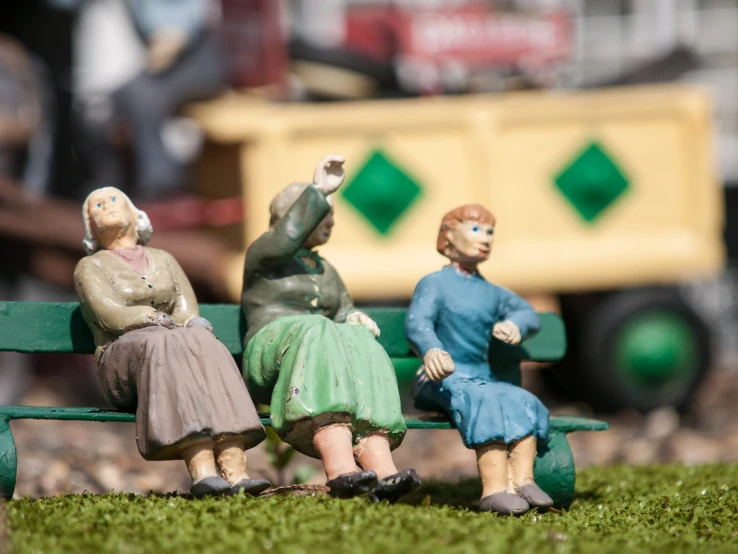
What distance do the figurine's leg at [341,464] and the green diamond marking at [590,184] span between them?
4.19 meters

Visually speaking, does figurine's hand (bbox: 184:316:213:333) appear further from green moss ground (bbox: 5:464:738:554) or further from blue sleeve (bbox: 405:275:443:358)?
blue sleeve (bbox: 405:275:443:358)

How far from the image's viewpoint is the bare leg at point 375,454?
3.62 metres

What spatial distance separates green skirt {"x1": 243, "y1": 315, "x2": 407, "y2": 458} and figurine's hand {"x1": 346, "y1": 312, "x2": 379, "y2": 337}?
8cm

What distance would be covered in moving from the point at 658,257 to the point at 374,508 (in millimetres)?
4466

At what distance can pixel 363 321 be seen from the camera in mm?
3916

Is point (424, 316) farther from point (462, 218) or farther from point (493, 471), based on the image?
point (493, 471)

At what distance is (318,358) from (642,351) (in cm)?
428

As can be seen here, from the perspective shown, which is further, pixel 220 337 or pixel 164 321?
pixel 220 337

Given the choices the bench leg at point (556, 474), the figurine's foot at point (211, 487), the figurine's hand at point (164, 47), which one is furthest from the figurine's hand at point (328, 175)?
the figurine's hand at point (164, 47)

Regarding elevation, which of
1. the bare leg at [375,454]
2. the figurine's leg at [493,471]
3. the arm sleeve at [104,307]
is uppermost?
the arm sleeve at [104,307]

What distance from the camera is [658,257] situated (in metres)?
7.47

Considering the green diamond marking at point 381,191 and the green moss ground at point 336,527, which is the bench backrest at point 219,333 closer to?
the green moss ground at point 336,527

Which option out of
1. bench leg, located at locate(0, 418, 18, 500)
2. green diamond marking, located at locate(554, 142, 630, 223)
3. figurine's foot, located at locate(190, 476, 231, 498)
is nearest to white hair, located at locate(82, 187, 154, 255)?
bench leg, located at locate(0, 418, 18, 500)

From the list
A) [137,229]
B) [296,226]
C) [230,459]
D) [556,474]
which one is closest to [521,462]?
[556,474]
